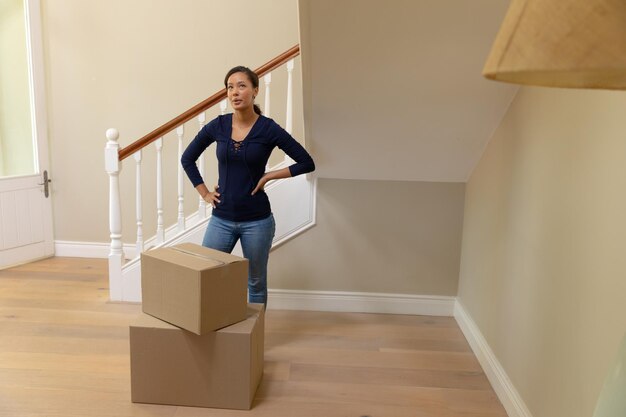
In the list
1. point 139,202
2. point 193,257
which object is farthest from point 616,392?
point 139,202

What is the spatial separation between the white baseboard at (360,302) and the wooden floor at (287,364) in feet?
0.21

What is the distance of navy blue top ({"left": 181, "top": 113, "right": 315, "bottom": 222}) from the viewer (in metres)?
2.21

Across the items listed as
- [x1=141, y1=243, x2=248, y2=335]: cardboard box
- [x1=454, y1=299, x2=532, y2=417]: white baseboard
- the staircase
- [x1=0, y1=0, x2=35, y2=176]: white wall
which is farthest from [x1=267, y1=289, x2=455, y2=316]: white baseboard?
[x1=0, y1=0, x2=35, y2=176]: white wall

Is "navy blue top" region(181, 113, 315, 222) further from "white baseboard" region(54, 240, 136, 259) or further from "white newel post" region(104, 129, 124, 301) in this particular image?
"white baseboard" region(54, 240, 136, 259)

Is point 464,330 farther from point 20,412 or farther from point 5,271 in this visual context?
point 5,271

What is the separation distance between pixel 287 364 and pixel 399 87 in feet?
4.70

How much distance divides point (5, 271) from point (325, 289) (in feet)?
8.17

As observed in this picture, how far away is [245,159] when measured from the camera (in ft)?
7.30

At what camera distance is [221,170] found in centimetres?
229

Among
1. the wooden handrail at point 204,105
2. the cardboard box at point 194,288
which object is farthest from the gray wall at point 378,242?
the cardboard box at point 194,288

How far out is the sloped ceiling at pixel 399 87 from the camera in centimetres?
177

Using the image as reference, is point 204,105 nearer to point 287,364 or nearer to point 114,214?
point 114,214

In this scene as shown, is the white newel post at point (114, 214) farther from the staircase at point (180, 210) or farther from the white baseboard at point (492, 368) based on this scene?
the white baseboard at point (492, 368)

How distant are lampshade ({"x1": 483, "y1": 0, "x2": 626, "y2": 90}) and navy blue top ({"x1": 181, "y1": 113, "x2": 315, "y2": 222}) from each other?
1788mm
